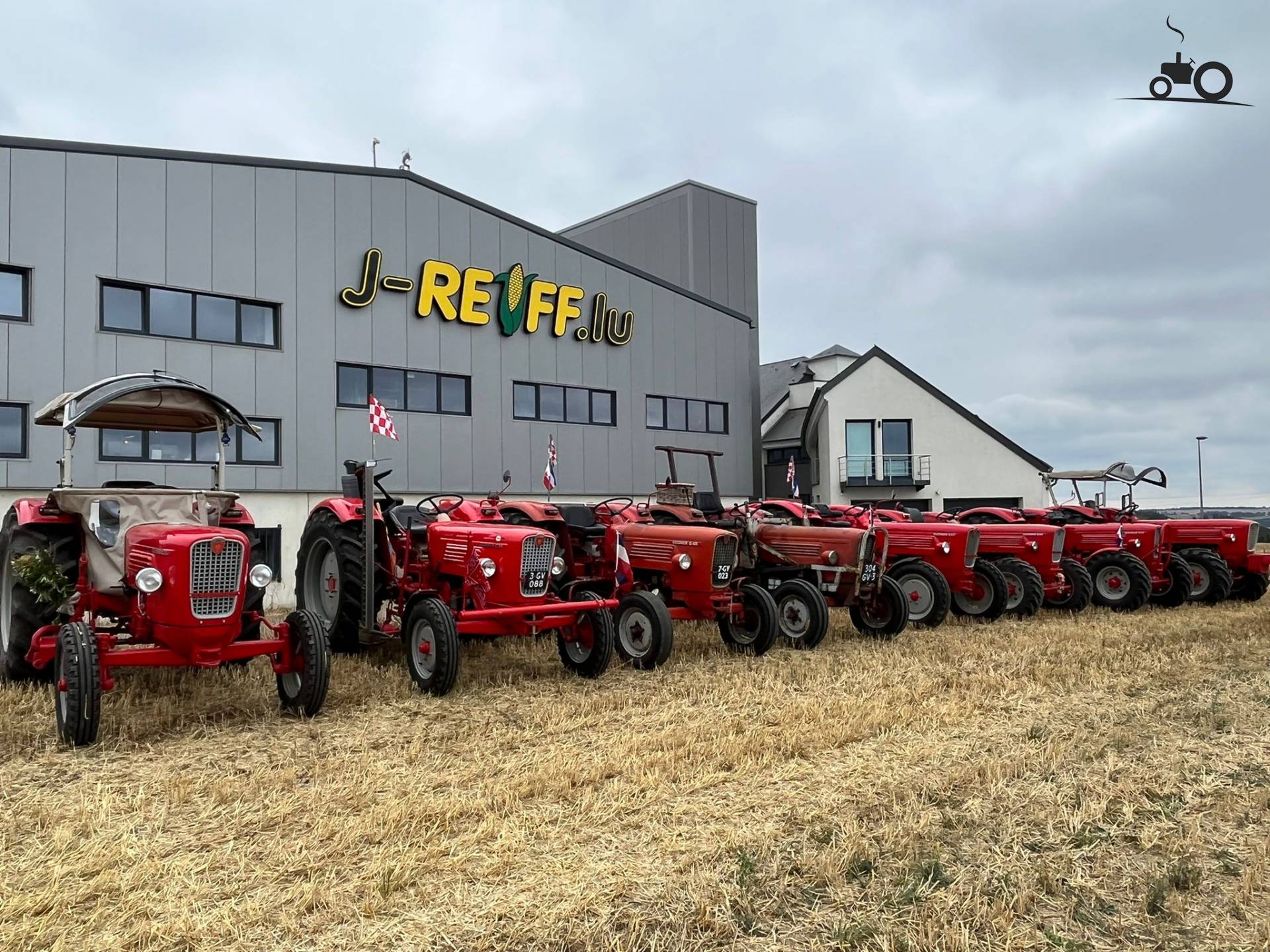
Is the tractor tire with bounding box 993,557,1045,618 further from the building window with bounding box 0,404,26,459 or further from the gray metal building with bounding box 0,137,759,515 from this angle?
the building window with bounding box 0,404,26,459

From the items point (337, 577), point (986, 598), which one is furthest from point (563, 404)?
point (337, 577)

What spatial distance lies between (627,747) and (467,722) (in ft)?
4.02

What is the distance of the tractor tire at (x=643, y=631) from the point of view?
7301 mm

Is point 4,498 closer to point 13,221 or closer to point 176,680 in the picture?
point 13,221

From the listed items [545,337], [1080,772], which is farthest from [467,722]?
[545,337]

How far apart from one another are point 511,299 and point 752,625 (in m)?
10.4

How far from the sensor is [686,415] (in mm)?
20469

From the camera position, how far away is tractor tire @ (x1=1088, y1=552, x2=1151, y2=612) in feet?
38.6

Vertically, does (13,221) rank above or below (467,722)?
above

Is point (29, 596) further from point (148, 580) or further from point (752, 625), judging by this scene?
point (752, 625)

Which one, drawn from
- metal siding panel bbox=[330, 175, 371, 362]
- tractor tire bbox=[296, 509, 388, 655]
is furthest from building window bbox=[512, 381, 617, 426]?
tractor tire bbox=[296, 509, 388, 655]

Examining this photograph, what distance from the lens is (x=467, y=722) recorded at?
5.79 meters

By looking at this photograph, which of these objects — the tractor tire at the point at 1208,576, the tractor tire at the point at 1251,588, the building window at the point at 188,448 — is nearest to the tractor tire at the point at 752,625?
the building window at the point at 188,448

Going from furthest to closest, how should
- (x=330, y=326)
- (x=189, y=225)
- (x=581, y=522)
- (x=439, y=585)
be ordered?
(x=330, y=326) < (x=189, y=225) < (x=581, y=522) < (x=439, y=585)
